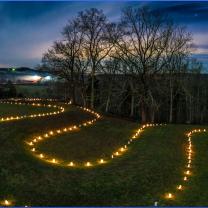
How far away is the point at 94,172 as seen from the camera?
16.2 metres

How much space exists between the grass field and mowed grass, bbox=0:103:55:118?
328 cm

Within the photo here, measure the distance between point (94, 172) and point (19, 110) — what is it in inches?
538

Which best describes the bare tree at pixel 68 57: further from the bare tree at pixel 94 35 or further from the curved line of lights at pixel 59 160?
the curved line of lights at pixel 59 160

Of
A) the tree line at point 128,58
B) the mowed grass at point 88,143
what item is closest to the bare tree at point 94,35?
the tree line at point 128,58

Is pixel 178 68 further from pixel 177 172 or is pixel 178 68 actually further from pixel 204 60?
pixel 177 172

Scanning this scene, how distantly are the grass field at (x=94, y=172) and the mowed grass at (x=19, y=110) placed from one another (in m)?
3.28

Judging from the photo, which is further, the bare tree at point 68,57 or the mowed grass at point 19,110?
the bare tree at point 68,57

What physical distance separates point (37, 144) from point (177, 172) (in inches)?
271

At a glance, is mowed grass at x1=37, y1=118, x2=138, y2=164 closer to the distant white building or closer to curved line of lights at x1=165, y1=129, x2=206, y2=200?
curved line of lights at x1=165, y1=129, x2=206, y2=200

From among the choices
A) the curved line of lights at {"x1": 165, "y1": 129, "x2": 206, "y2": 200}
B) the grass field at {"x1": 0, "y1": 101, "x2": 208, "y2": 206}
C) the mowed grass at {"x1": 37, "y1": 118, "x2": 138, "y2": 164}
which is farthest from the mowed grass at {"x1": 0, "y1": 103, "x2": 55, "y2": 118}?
the curved line of lights at {"x1": 165, "y1": 129, "x2": 206, "y2": 200}

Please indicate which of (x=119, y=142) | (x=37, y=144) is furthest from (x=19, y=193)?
(x=119, y=142)

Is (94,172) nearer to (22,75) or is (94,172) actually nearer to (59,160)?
(59,160)

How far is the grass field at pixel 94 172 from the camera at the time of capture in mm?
13555

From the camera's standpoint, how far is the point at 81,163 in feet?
57.8
